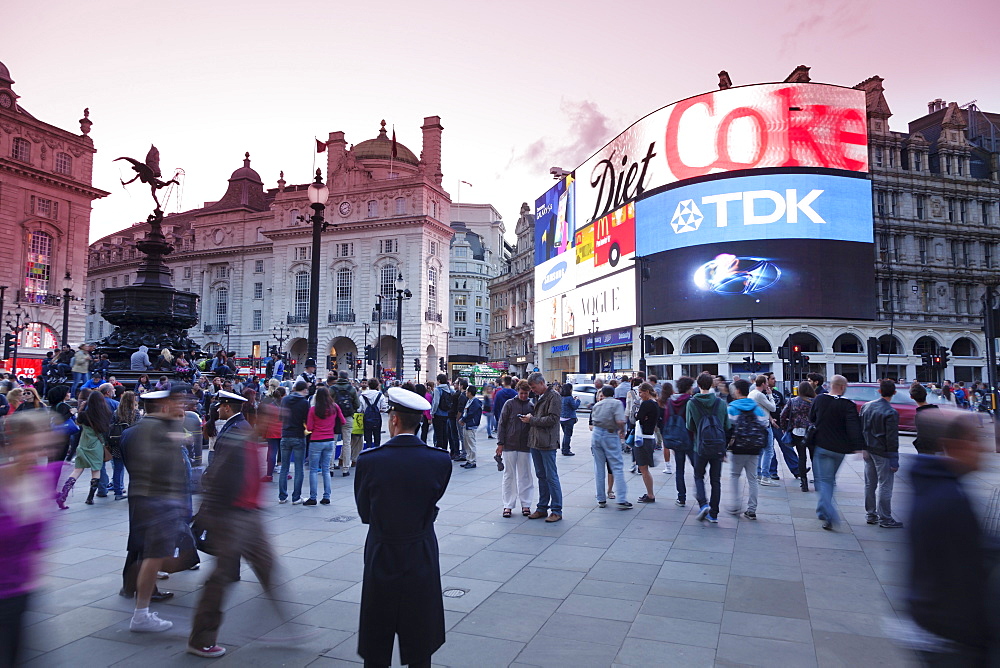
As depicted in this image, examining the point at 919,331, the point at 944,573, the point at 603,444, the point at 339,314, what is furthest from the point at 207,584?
the point at 339,314

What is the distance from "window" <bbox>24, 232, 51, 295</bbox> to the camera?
49500 millimetres

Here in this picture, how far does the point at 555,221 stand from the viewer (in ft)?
213

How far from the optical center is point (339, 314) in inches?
2520

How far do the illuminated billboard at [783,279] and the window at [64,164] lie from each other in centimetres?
5130

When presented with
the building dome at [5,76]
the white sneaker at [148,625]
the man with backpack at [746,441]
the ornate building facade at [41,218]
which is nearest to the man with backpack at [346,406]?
the man with backpack at [746,441]

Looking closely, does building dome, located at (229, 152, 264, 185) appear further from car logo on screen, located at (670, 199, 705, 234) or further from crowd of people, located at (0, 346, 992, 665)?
crowd of people, located at (0, 346, 992, 665)

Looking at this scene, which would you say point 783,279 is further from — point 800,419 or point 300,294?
point 300,294

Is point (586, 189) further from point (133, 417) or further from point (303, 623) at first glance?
point (303, 623)

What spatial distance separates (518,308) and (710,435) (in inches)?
2852

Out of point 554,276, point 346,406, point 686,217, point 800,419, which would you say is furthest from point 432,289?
point 800,419

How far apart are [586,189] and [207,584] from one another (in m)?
58.6

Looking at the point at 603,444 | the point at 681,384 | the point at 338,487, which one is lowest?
the point at 338,487

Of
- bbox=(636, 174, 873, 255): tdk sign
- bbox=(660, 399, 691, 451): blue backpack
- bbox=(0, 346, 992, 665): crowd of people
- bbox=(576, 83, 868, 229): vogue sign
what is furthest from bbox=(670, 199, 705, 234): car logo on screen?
bbox=(660, 399, 691, 451): blue backpack

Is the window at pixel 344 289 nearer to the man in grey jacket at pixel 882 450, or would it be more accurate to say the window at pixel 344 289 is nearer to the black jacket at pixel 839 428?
the black jacket at pixel 839 428
